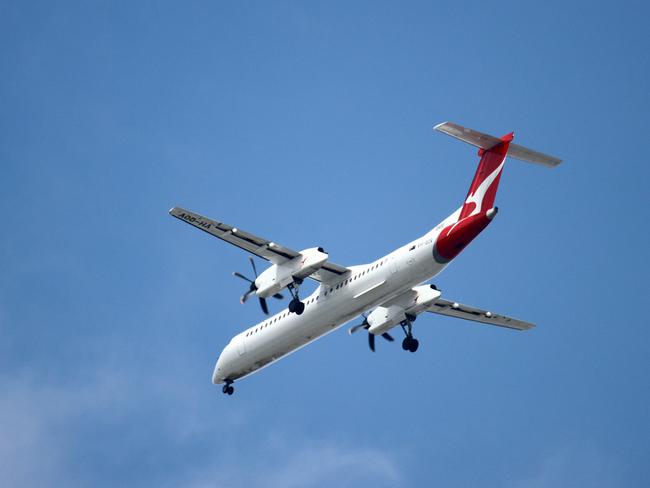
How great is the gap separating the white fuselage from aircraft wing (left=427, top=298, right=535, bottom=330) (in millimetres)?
5259

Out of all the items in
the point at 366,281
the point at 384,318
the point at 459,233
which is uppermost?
the point at 384,318

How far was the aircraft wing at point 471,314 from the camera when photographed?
45.5 metres

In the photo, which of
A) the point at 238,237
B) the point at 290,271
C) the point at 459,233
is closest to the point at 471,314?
the point at 290,271

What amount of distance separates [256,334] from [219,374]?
3409mm

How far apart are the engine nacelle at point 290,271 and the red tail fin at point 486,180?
5.76 meters

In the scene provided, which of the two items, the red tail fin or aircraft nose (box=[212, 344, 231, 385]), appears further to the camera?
aircraft nose (box=[212, 344, 231, 385])

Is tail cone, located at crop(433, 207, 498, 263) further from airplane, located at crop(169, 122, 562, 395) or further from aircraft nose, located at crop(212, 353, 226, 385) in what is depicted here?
aircraft nose, located at crop(212, 353, 226, 385)

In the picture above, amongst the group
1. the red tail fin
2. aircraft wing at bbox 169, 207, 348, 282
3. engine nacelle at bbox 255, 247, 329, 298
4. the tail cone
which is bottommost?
the tail cone

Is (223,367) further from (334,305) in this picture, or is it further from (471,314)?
(471,314)

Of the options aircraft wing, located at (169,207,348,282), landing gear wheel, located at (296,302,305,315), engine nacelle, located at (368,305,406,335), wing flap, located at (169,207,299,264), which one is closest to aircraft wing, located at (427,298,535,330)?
engine nacelle, located at (368,305,406,335)

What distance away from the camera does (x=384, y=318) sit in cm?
4462

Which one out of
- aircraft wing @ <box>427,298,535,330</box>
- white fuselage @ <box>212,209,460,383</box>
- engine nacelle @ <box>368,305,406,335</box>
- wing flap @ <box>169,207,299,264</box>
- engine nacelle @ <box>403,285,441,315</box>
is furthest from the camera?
aircraft wing @ <box>427,298,535,330</box>

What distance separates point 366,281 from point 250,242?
4451 millimetres

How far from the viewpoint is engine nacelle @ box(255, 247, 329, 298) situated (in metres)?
40.1
